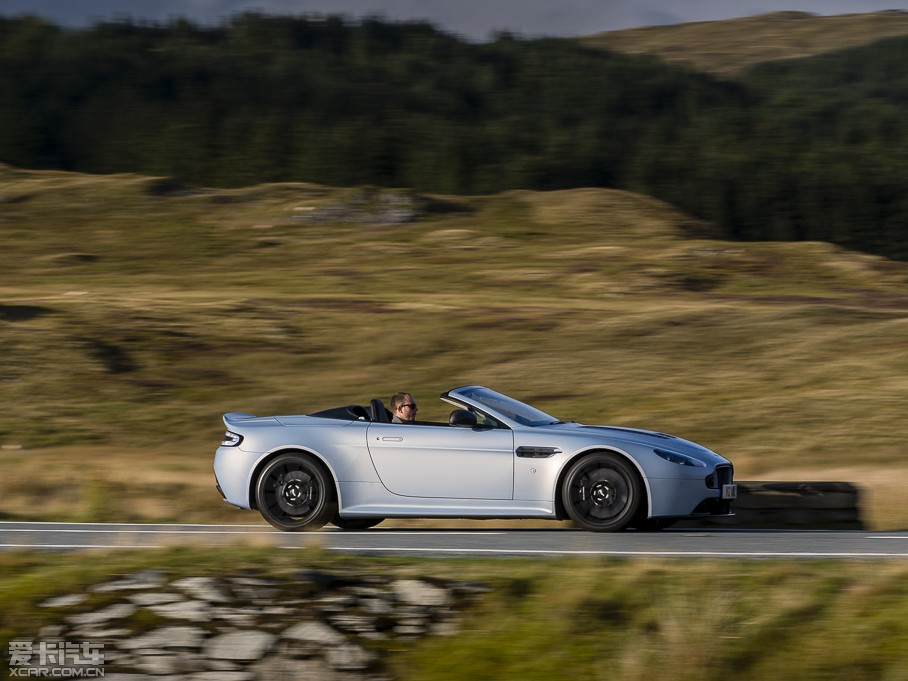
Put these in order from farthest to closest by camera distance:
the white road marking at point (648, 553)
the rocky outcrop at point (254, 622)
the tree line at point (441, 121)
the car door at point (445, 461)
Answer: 1. the tree line at point (441, 121)
2. the car door at point (445, 461)
3. the white road marking at point (648, 553)
4. the rocky outcrop at point (254, 622)

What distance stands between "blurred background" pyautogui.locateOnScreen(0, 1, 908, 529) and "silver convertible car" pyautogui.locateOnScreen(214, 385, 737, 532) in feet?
10.3

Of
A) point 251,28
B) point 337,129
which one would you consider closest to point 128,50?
point 251,28

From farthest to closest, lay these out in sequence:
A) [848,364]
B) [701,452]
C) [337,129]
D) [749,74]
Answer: [749,74] → [337,129] → [848,364] → [701,452]

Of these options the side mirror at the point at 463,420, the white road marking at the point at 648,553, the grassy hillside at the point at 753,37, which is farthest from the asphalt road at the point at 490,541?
the grassy hillside at the point at 753,37

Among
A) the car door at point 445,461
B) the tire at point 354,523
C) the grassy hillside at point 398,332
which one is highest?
the grassy hillside at point 398,332

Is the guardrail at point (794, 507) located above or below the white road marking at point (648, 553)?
above

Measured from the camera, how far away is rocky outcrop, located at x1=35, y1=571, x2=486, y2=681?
21.8ft

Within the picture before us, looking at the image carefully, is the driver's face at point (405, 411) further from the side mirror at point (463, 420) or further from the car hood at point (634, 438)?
the car hood at point (634, 438)

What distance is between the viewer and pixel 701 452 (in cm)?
1073

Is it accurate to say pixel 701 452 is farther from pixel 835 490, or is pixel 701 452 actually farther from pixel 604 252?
pixel 604 252

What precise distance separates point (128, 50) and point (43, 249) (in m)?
40.0

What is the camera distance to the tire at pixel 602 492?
10383 millimetres

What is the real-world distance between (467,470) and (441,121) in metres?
60.1

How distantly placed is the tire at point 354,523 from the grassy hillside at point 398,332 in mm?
2586
